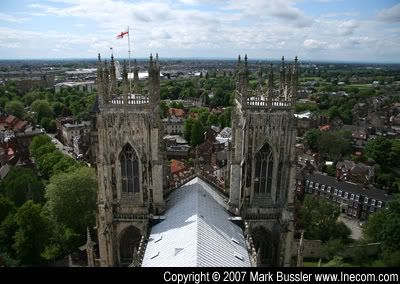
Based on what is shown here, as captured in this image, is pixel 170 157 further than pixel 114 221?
A: Yes

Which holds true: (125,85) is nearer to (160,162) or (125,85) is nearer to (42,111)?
(160,162)

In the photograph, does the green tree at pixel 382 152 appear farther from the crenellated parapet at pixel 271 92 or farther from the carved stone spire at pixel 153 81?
the carved stone spire at pixel 153 81

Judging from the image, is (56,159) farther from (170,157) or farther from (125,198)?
(125,198)

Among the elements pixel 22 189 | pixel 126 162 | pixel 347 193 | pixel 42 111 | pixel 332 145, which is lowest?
pixel 347 193

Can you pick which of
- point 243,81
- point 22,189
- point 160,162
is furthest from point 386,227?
point 22,189

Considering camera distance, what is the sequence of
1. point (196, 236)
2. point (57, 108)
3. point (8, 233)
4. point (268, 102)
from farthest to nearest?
1. point (57, 108)
2. point (8, 233)
3. point (268, 102)
4. point (196, 236)
